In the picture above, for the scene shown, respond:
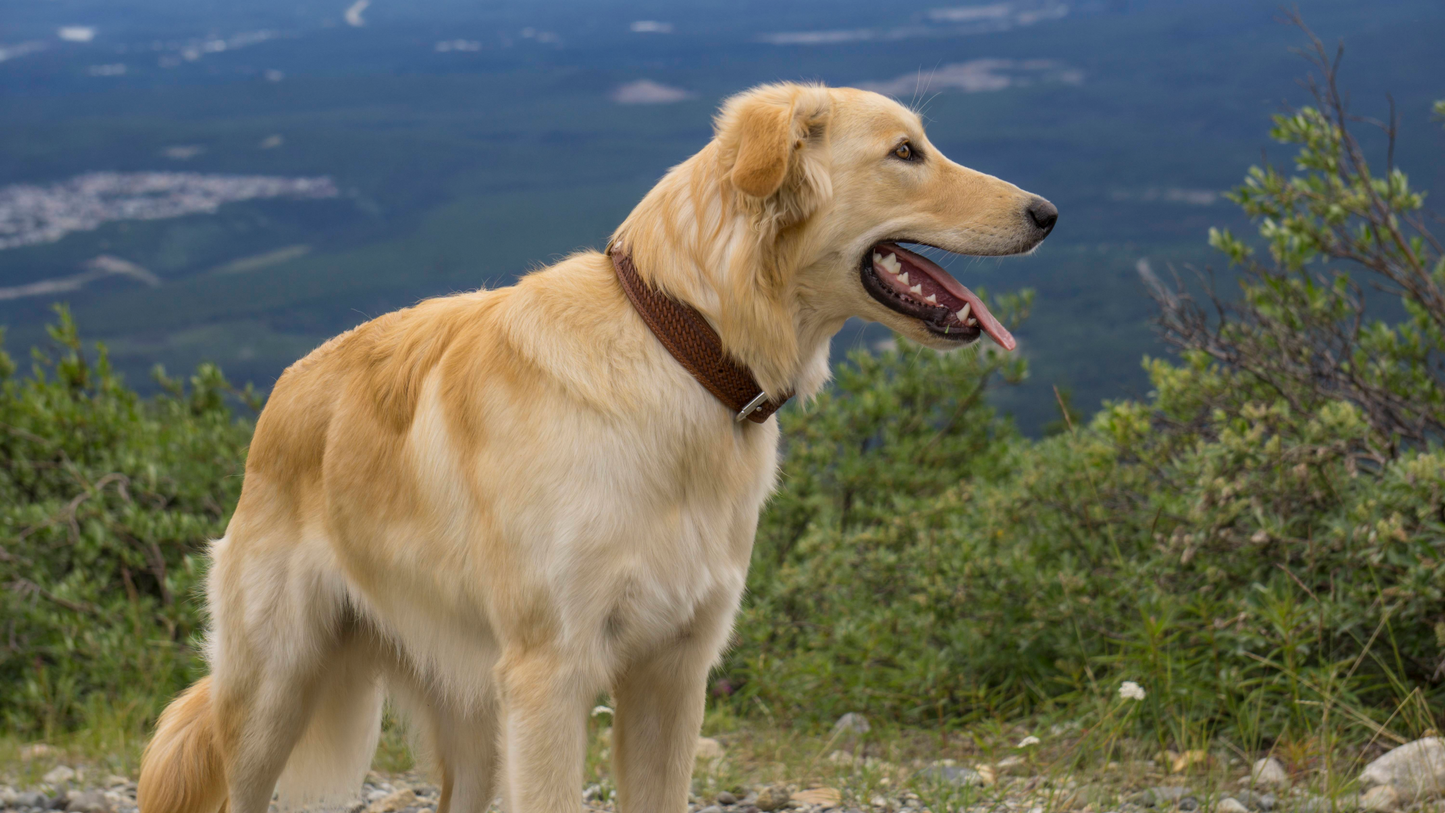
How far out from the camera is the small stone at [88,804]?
404cm

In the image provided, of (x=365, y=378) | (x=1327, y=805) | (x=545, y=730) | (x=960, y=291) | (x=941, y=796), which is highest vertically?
(x=960, y=291)

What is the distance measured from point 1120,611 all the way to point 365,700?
2831 millimetres

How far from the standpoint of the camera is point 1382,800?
10.6 feet

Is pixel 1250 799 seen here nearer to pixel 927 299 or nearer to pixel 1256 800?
pixel 1256 800

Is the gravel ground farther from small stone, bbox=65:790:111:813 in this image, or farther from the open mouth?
the open mouth

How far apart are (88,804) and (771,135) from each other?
342cm

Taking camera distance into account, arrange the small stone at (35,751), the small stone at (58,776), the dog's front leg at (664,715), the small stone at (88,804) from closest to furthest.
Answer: the dog's front leg at (664,715)
the small stone at (88,804)
the small stone at (58,776)
the small stone at (35,751)

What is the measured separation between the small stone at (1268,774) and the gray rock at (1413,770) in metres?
0.24

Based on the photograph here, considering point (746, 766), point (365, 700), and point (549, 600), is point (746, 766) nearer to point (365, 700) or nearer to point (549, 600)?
point (365, 700)

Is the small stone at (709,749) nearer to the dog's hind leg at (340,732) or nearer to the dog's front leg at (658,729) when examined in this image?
the dog's hind leg at (340,732)

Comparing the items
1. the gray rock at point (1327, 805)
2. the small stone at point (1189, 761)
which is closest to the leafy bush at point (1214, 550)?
the small stone at point (1189, 761)

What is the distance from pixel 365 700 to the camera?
3.50 meters

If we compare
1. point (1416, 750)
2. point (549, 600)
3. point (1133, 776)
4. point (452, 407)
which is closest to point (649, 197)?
point (452, 407)

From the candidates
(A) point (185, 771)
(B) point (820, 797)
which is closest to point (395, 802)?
(A) point (185, 771)
